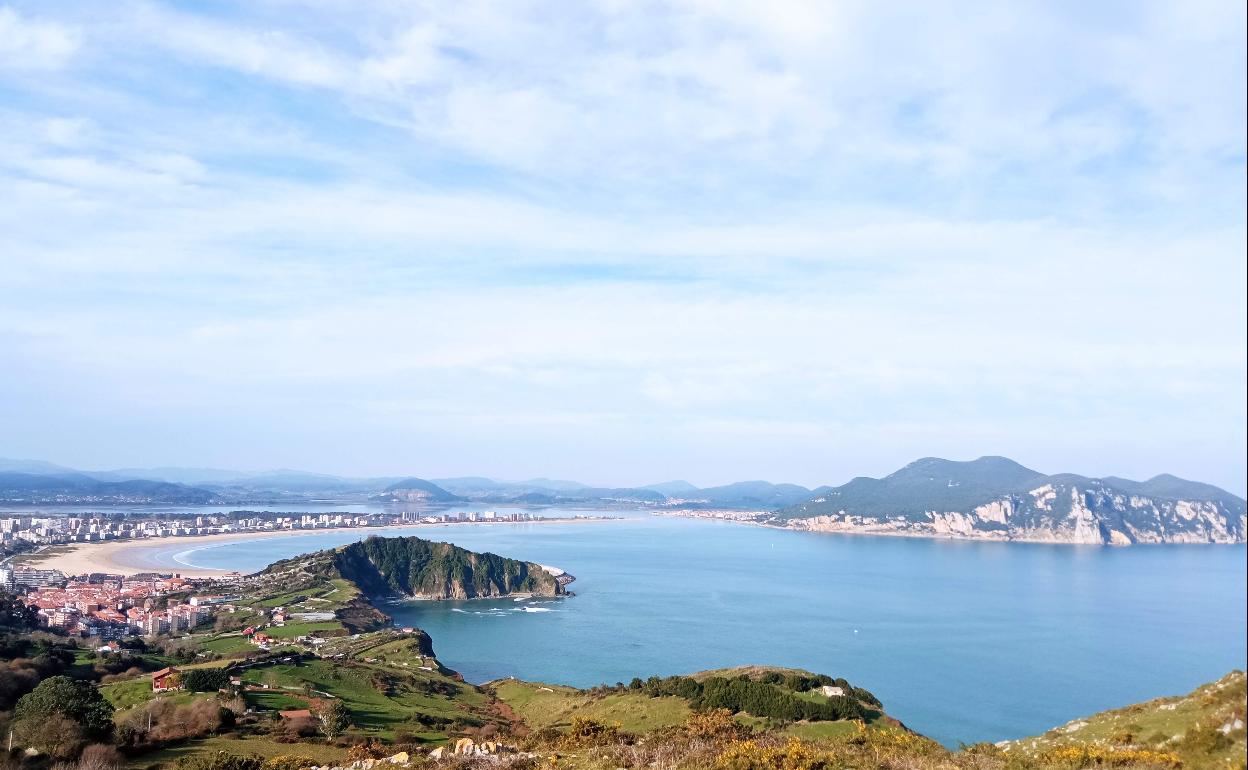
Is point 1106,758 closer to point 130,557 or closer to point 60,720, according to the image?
point 60,720

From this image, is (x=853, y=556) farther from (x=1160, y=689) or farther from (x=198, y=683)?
(x=198, y=683)

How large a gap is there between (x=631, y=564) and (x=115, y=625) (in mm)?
68230

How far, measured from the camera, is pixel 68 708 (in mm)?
18344

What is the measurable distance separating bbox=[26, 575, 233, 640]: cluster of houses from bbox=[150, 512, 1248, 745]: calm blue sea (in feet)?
60.1

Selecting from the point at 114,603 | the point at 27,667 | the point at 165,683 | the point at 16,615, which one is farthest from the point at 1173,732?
the point at 114,603

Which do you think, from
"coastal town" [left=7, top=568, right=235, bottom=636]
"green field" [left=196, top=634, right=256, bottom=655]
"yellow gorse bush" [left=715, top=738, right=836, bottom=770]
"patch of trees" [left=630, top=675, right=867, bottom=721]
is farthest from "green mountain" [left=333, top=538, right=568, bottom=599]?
"yellow gorse bush" [left=715, top=738, right=836, bottom=770]

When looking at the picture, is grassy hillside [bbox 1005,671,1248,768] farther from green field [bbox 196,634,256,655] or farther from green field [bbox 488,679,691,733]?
green field [bbox 196,634,256,655]

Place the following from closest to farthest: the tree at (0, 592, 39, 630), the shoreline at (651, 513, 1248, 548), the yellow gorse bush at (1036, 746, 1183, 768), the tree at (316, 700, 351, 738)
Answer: the yellow gorse bush at (1036, 746, 1183, 768), the tree at (316, 700, 351, 738), the tree at (0, 592, 39, 630), the shoreline at (651, 513, 1248, 548)

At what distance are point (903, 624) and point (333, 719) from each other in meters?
59.1

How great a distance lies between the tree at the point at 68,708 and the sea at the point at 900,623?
26.2 m

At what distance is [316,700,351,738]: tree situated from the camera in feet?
76.8

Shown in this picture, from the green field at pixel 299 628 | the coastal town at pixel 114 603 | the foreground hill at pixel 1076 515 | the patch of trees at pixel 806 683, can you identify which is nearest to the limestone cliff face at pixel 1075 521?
the foreground hill at pixel 1076 515

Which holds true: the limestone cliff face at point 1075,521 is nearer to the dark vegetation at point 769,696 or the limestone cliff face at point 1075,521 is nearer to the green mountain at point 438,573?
the green mountain at point 438,573

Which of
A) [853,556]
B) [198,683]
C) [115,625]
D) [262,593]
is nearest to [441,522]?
[853,556]
